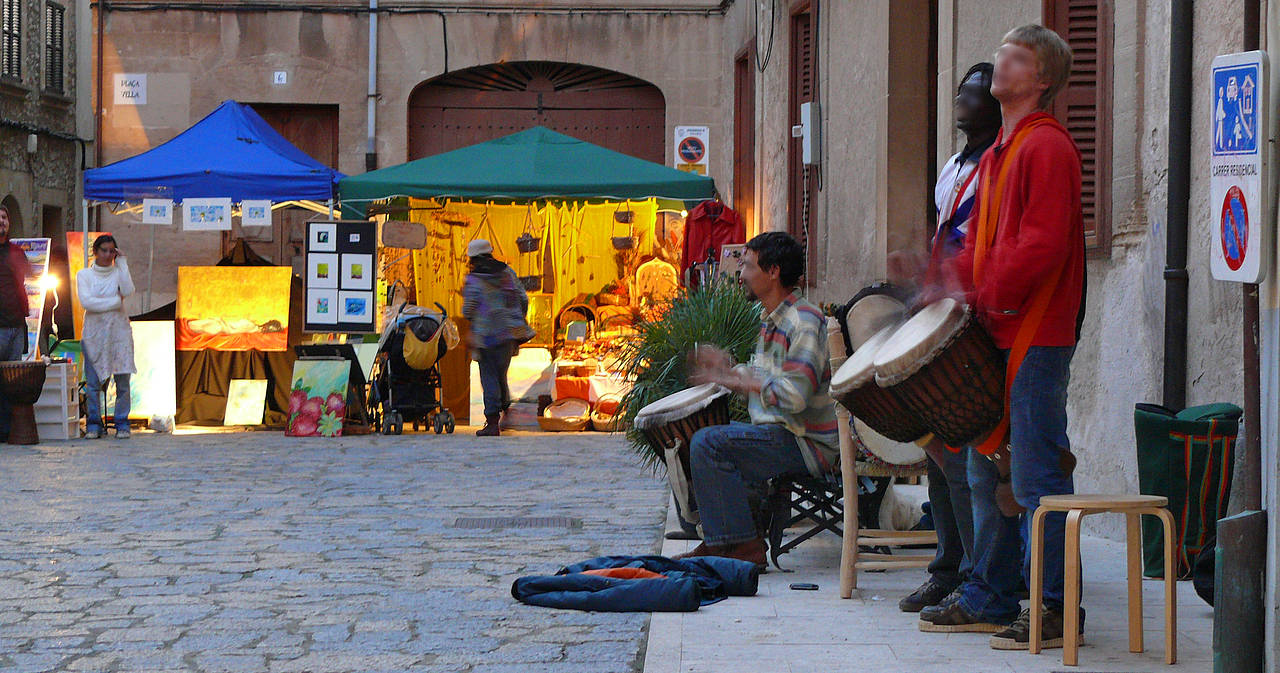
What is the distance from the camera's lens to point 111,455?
1161 centimetres

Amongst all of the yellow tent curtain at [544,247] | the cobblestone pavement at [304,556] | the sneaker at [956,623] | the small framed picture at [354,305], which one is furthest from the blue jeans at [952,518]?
the yellow tent curtain at [544,247]

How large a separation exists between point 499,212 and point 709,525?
41.2 ft

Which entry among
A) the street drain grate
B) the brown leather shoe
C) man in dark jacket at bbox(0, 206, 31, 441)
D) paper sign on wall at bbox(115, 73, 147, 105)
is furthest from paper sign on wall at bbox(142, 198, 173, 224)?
the brown leather shoe

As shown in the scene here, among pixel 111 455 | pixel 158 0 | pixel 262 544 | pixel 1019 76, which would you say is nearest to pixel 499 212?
pixel 158 0

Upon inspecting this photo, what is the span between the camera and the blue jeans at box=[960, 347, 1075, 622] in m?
4.33

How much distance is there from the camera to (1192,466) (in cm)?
528

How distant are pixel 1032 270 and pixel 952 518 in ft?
4.76

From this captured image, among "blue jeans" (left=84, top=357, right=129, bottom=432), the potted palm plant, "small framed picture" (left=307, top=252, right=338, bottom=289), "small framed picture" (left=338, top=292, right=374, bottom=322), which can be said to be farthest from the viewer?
"small framed picture" (left=338, top=292, right=374, bottom=322)

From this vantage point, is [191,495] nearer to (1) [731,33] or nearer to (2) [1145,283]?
(2) [1145,283]

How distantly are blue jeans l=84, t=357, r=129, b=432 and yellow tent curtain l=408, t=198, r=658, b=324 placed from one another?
5175 mm

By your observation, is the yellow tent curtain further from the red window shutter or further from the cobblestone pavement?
the red window shutter

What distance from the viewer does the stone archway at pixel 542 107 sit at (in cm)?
2105

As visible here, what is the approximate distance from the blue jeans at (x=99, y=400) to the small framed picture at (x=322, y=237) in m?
2.05

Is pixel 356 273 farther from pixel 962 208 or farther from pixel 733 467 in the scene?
pixel 962 208
